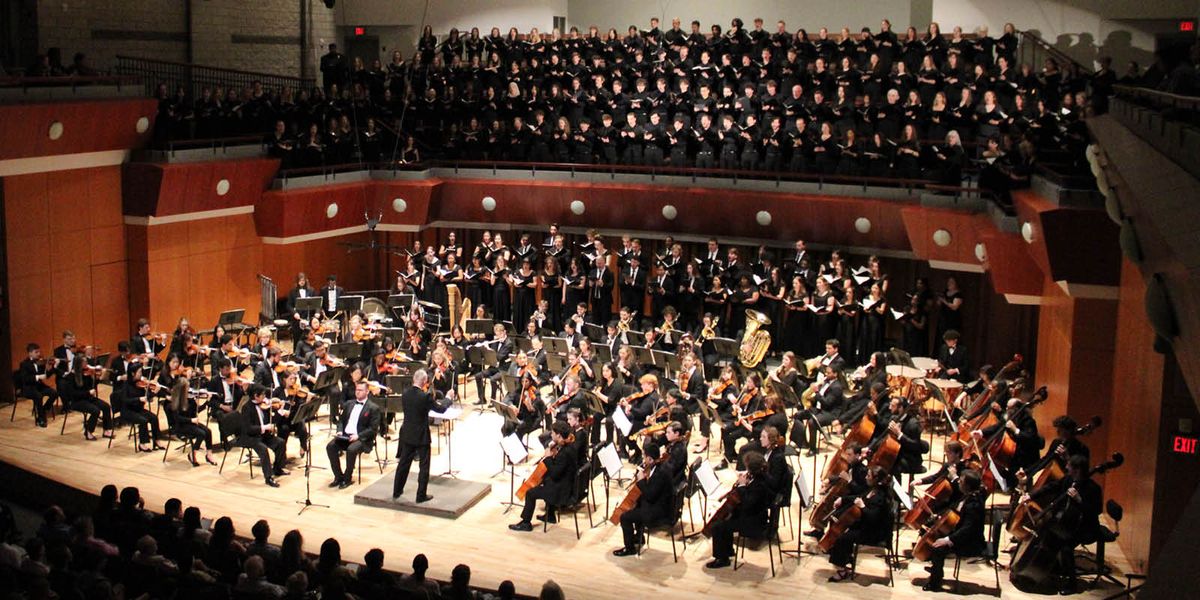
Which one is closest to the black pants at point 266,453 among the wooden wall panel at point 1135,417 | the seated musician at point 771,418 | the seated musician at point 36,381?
the seated musician at point 36,381

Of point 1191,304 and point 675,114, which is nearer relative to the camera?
point 1191,304

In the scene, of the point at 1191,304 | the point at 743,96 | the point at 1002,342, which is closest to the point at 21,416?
the point at 743,96

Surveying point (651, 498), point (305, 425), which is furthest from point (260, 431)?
point (651, 498)

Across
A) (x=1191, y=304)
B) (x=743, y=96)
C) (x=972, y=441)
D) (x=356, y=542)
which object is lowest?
(x=356, y=542)

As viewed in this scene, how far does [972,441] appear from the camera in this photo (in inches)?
412

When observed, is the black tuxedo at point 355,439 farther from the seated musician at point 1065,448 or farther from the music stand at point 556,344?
the seated musician at point 1065,448

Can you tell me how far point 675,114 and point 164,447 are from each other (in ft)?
27.5

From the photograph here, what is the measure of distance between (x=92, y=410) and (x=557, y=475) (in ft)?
18.7

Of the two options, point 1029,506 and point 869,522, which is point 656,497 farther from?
point 1029,506

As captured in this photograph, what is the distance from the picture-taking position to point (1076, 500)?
8.92 meters

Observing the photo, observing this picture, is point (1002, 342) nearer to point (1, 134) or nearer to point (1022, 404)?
point (1022, 404)

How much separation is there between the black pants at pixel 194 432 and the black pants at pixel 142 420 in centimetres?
49

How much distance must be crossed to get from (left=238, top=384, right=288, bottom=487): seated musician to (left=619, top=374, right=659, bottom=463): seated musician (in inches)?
136

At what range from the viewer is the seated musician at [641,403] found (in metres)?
11.9
